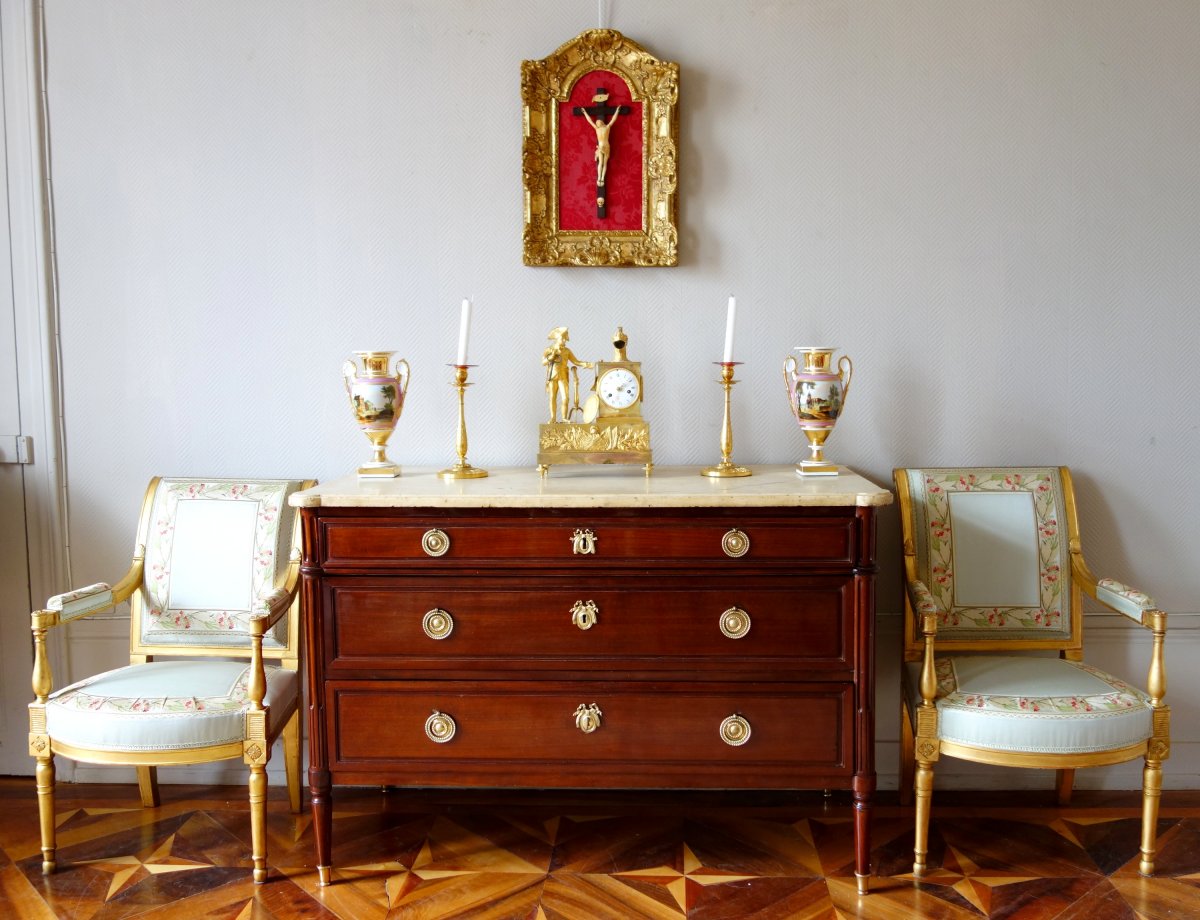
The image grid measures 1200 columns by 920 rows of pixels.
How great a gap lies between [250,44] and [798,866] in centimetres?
283

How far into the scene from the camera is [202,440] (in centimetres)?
304

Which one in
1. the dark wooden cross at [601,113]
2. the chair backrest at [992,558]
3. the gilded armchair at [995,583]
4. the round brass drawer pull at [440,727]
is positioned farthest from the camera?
the dark wooden cross at [601,113]

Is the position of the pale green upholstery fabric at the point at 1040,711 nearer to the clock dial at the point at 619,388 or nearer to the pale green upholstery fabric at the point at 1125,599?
the pale green upholstery fabric at the point at 1125,599

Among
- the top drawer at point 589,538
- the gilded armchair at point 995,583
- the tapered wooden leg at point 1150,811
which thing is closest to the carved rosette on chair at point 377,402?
the top drawer at point 589,538

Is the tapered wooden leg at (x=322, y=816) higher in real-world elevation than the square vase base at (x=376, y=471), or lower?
lower

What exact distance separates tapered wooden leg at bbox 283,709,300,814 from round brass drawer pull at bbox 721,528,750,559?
1.41 metres

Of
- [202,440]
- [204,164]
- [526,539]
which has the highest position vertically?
[204,164]

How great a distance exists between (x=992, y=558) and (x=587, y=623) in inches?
48.5

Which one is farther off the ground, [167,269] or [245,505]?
[167,269]

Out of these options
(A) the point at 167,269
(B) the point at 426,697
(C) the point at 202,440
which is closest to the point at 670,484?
(B) the point at 426,697

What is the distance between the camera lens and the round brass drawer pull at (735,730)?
2408 millimetres

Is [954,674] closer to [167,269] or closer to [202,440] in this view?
[202,440]

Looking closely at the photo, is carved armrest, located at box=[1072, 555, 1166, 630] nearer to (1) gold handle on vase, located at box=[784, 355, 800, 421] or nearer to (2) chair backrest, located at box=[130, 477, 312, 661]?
(1) gold handle on vase, located at box=[784, 355, 800, 421]

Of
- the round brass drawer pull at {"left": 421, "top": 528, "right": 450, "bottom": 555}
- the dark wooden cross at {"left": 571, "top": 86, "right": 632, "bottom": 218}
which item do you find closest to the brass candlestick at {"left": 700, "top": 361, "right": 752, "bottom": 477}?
the dark wooden cross at {"left": 571, "top": 86, "right": 632, "bottom": 218}
